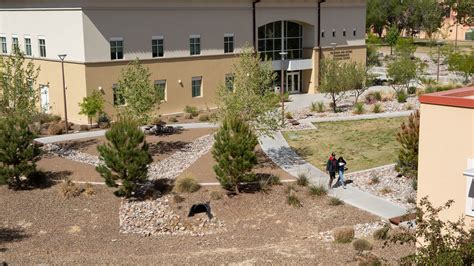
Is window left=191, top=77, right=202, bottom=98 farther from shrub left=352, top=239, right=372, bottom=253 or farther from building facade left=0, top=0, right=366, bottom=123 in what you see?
shrub left=352, top=239, right=372, bottom=253

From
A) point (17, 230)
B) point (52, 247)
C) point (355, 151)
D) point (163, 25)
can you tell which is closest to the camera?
point (52, 247)

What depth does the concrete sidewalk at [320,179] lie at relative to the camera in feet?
74.6

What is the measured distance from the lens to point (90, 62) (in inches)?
1457

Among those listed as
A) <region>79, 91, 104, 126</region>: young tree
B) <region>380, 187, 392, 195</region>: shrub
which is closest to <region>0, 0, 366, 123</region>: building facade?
<region>79, 91, 104, 126</region>: young tree

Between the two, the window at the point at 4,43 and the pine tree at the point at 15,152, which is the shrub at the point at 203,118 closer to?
the pine tree at the point at 15,152

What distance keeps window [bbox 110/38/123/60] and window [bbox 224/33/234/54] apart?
8584 millimetres

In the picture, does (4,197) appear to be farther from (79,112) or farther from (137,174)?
(79,112)

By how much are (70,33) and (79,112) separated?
4840 millimetres

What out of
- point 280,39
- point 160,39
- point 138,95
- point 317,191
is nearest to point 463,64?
point 280,39

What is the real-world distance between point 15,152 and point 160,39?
Answer: 16700mm

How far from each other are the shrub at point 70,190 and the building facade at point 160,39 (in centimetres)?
971

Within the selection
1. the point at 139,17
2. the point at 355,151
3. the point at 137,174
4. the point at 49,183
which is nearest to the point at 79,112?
the point at 139,17

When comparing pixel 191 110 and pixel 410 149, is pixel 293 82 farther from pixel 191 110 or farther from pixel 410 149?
pixel 410 149

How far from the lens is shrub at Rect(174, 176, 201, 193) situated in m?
25.4
